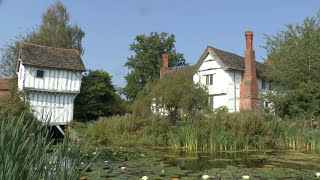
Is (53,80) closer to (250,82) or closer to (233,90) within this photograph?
(233,90)

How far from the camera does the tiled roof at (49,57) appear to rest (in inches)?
956

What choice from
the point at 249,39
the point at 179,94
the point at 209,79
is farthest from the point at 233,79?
the point at 179,94

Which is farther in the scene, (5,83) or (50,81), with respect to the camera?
(5,83)

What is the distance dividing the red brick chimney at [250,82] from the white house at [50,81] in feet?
50.9

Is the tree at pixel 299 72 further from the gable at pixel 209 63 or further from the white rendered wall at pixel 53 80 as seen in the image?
the white rendered wall at pixel 53 80

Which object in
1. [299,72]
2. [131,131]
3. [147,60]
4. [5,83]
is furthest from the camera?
[147,60]

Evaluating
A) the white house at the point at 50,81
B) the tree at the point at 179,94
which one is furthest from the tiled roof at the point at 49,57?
the tree at the point at 179,94

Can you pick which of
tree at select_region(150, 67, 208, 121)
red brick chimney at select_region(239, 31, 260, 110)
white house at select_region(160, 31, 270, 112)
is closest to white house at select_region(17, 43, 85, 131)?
tree at select_region(150, 67, 208, 121)

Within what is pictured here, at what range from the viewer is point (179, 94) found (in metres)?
17.8

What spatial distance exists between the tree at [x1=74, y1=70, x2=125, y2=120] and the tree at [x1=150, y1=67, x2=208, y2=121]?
10.3 metres

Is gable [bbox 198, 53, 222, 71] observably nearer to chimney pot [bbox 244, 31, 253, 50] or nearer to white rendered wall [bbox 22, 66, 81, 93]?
chimney pot [bbox 244, 31, 253, 50]

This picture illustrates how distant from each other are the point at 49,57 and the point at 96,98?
5.46 meters

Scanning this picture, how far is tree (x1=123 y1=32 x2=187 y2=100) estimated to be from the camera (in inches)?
1618

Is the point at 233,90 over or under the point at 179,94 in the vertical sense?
over
